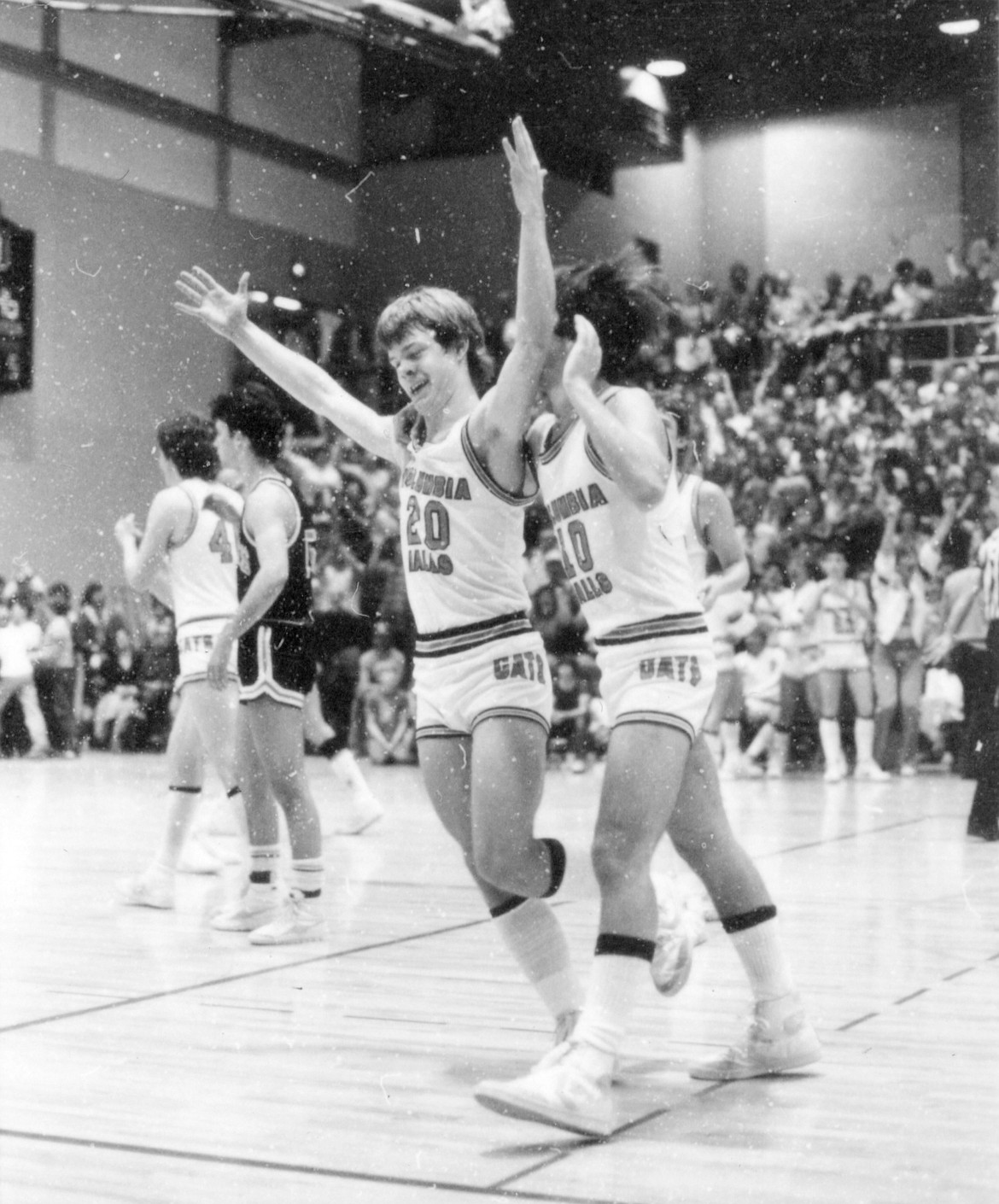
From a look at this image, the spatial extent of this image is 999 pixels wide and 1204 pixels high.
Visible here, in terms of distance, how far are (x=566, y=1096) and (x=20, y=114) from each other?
15655 millimetres

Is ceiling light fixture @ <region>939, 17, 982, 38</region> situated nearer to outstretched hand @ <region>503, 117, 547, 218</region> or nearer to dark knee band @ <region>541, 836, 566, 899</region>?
outstretched hand @ <region>503, 117, 547, 218</region>

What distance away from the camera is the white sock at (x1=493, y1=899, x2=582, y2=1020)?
3303 millimetres

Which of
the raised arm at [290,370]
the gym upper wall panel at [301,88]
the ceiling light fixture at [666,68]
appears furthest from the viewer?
the ceiling light fixture at [666,68]

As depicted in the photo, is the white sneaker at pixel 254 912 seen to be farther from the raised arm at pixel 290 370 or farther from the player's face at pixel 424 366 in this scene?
the player's face at pixel 424 366

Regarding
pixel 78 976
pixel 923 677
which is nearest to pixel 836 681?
pixel 923 677

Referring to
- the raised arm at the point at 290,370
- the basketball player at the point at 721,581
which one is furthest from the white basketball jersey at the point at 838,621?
the raised arm at the point at 290,370

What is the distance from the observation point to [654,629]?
123 inches

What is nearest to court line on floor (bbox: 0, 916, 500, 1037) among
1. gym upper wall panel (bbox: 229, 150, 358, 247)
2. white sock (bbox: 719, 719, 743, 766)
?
white sock (bbox: 719, 719, 743, 766)

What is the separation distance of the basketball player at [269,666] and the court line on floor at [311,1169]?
7.08ft

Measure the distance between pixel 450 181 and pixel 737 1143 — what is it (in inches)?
787

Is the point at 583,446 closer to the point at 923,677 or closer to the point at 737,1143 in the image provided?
the point at 737,1143

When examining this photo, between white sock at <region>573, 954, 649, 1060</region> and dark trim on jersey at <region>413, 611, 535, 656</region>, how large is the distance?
2.13ft

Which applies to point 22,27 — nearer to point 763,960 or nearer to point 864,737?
point 864,737

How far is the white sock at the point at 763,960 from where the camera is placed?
131 inches
